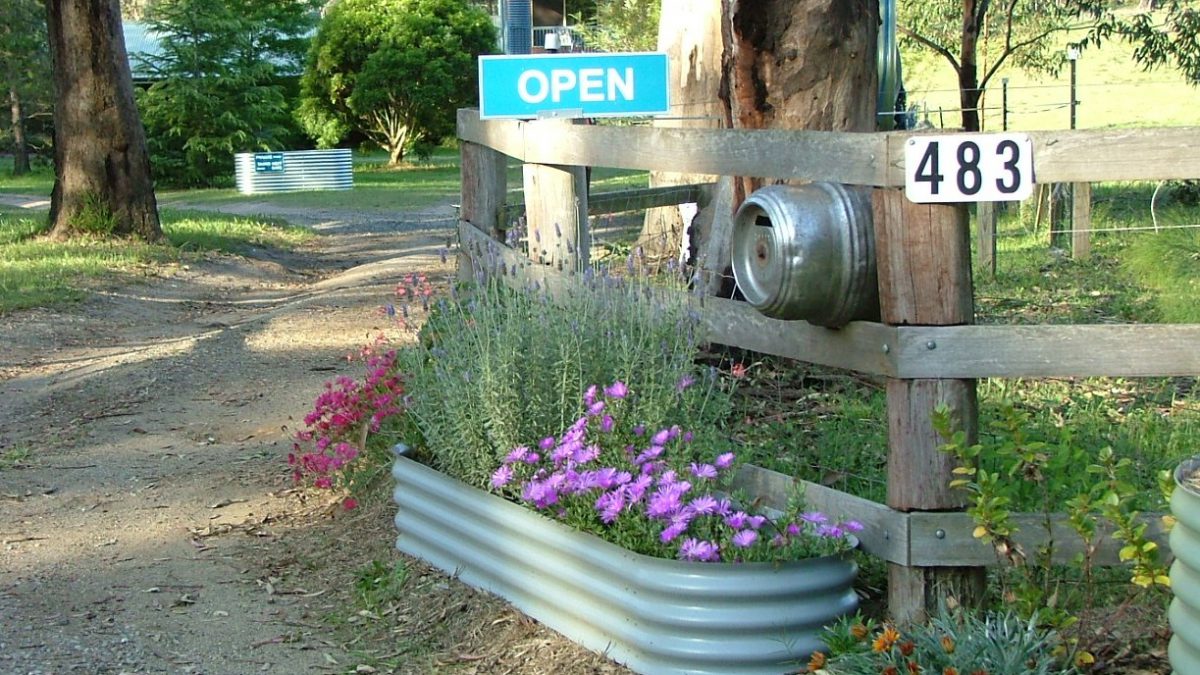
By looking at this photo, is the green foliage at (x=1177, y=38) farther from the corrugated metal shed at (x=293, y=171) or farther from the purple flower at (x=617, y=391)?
the corrugated metal shed at (x=293, y=171)

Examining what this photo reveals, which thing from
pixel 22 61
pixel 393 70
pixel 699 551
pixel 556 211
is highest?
pixel 22 61

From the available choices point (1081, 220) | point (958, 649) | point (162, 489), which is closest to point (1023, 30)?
point (1081, 220)

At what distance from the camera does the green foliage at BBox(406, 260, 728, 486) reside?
4914mm

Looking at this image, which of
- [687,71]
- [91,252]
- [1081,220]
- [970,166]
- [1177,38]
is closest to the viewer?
[970,166]

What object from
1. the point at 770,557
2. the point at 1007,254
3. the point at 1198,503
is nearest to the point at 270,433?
the point at 770,557

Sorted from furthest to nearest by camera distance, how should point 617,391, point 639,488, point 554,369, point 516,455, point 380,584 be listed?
point 380,584, point 554,369, point 516,455, point 617,391, point 639,488

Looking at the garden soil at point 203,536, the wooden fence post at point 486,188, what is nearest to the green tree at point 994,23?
the garden soil at point 203,536

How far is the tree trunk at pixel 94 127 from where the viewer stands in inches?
→ 678

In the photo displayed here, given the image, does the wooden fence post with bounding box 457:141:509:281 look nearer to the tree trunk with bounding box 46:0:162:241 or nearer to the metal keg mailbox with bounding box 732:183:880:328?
the metal keg mailbox with bounding box 732:183:880:328

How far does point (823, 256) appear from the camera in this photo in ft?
14.0

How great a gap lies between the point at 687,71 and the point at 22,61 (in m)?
33.4

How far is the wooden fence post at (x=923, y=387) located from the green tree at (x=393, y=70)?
35058 mm

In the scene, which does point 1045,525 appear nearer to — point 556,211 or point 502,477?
point 502,477

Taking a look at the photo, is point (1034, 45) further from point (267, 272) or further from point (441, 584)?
point (441, 584)
